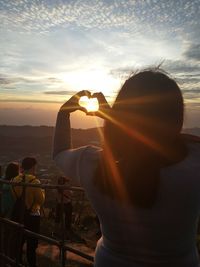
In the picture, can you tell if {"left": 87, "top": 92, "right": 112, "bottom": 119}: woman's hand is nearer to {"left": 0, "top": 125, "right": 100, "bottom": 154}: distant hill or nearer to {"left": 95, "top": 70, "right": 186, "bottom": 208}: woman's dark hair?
{"left": 95, "top": 70, "right": 186, "bottom": 208}: woman's dark hair

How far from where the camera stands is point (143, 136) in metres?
1.52

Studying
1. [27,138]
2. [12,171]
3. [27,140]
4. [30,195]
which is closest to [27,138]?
[27,138]

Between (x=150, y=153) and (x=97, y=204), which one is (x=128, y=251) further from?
(x=150, y=153)

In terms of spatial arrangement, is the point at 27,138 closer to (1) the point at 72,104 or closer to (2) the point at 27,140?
(2) the point at 27,140

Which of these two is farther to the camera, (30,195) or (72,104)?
(30,195)

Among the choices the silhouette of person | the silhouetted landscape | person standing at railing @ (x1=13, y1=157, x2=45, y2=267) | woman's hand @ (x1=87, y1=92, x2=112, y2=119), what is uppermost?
woman's hand @ (x1=87, y1=92, x2=112, y2=119)

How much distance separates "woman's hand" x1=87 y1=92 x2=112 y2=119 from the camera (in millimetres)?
1616

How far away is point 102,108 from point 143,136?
9.7 inches

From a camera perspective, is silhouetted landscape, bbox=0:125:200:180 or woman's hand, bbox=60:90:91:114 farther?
silhouetted landscape, bbox=0:125:200:180

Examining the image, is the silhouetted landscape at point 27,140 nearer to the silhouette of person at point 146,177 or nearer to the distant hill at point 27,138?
the distant hill at point 27,138

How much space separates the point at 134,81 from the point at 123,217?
1.74 feet

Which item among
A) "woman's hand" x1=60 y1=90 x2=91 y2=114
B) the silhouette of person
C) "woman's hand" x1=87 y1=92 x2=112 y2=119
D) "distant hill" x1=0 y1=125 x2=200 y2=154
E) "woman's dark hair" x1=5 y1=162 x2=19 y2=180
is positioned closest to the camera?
the silhouette of person

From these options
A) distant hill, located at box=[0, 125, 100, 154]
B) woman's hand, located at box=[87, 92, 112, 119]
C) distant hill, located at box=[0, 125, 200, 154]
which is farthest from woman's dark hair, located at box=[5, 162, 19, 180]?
distant hill, located at box=[0, 125, 100, 154]

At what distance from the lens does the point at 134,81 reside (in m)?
1.57
